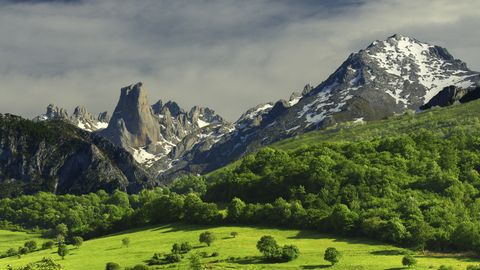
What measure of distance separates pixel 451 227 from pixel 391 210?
19134mm

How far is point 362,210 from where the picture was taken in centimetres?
16050

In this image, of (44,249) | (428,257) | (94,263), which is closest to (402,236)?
(428,257)

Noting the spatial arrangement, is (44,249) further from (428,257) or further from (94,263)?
(428,257)

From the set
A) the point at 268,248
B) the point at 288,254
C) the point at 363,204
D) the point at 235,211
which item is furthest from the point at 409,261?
the point at 235,211

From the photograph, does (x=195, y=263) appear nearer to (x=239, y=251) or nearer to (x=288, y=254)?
(x=239, y=251)

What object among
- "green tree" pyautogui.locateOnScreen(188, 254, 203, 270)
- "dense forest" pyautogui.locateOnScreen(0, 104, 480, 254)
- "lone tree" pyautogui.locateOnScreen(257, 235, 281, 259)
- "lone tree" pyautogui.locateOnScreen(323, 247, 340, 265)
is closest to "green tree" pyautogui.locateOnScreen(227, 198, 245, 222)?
"dense forest" pyautogui.locateOnScreen(0, 104, 480, 254)

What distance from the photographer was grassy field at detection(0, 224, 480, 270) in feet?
381

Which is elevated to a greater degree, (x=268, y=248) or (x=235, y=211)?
(x=235, y=211)

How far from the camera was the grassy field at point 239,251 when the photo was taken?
116250 mm

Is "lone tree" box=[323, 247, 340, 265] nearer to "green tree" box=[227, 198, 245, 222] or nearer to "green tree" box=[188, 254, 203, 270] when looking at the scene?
"green tree" box=[188, 254, 203, 270]

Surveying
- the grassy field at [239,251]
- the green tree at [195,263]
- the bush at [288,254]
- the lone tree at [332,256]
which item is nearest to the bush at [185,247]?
the grassy field at [239,251]

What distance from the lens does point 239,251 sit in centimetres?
12962

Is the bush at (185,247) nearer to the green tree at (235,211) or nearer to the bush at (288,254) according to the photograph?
the bush at (288,254)

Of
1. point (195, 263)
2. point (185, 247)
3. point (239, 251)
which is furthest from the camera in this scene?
point (185, 247)
